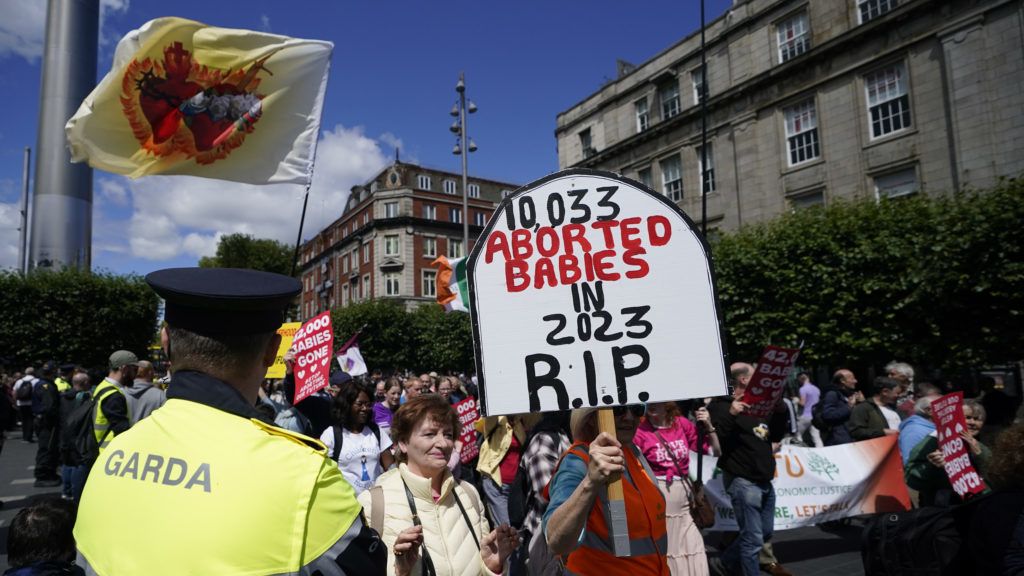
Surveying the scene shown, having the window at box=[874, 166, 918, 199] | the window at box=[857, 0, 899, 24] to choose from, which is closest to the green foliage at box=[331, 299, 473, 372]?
the window at box=[874, 166, 918, 199]

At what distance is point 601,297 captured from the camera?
240cm

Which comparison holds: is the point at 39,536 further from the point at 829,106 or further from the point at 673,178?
the point at 673,178

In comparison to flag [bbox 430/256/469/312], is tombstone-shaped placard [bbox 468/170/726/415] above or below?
below

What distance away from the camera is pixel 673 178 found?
26.8m

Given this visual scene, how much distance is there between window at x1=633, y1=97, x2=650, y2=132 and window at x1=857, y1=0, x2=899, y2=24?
384 inches

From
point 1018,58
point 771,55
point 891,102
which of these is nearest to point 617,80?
point 771,55

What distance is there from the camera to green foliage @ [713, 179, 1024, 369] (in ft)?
39.4

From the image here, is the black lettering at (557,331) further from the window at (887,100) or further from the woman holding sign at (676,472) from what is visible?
the window at (887,100)

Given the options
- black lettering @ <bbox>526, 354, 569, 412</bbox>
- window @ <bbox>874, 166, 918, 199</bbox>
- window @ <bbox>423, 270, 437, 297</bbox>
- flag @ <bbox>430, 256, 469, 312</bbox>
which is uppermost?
window @ <bbox>423, 270, 437, 297</bbox>

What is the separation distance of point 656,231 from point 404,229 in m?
56.8

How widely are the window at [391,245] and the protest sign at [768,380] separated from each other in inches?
2143

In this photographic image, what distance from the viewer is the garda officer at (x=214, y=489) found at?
125 cm

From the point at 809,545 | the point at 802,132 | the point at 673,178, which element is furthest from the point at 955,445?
the point at 673,178

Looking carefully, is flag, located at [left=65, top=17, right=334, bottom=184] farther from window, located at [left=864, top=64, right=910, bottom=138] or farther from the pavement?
window, located at [left=864, top=64, right=910, bottom=138]
